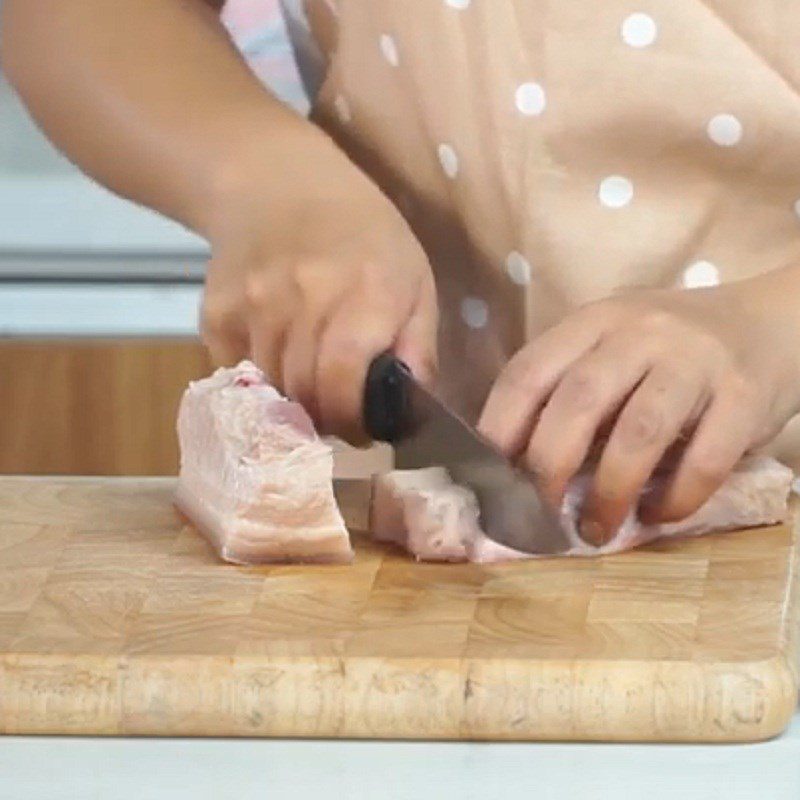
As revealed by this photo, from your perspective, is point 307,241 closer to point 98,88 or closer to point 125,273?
point 98,88

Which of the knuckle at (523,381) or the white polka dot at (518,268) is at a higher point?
the knuckle at (523,381)

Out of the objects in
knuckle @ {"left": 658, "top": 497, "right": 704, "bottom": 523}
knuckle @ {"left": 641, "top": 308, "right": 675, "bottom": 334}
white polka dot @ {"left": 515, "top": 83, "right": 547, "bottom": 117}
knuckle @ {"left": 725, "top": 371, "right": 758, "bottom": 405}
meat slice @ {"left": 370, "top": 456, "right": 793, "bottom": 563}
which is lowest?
meat slice @ {"left": 370, "top": 456, "right": 793, "bottom": 563}

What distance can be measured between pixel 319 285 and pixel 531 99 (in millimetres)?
162

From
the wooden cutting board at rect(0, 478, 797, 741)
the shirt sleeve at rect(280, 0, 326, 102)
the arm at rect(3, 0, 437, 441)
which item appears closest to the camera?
the wooden cutting board at rect(0, 478, 797, 741)

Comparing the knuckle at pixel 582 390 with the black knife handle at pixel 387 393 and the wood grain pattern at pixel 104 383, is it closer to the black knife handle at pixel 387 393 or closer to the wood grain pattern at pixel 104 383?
the black knife handle at pixel 387 393

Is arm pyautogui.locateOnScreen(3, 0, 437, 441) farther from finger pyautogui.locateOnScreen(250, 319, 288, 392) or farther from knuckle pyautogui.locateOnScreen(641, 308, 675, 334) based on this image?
knuckle pyautogui.locateOnScreen(641, 308, 675, 334)

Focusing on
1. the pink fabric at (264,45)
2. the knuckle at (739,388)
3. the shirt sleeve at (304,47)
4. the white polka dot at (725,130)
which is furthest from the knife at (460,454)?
the pink fabric at (264,45)

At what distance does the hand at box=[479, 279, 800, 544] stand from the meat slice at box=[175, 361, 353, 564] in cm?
9

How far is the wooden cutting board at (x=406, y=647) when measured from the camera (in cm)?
98

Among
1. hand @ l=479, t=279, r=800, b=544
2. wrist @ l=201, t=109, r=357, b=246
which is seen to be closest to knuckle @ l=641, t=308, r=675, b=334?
hand @ l=479, t=279, r=800, b=544

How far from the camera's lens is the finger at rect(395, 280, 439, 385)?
121 cm

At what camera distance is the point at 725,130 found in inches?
48.7

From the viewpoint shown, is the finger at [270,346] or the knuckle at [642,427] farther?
the finger at [270,346]

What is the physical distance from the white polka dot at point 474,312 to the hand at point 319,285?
110 millimetres
